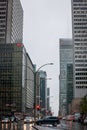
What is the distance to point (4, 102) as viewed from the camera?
563 ft

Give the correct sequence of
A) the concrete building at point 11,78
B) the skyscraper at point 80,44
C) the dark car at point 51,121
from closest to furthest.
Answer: the dark car at point 51,121 → the concrete building at point 11,78 → the skyscraper at point 80,44

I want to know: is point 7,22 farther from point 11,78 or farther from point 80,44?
point 80,44

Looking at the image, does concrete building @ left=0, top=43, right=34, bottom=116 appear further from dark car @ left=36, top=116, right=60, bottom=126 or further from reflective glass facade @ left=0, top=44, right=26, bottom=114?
dark car @ left=36, top=116, right=60, bottom=126

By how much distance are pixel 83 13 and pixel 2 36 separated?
50.2 m

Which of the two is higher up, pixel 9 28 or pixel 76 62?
pixel 9 28

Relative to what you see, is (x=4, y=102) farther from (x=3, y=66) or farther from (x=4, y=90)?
(x=3, y=66)

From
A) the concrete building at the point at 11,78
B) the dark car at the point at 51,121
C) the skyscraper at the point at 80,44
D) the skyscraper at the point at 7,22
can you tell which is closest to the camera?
the dark car at the point at 51,121

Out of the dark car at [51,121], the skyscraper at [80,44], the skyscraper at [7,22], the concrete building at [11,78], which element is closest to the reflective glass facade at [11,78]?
the concrete building at [11,78]

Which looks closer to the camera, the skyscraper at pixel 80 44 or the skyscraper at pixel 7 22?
the skyscraper at pixel 80 44

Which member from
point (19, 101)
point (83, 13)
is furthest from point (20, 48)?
point (83, 13)

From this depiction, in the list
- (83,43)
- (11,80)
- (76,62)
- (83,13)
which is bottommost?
(11,80)

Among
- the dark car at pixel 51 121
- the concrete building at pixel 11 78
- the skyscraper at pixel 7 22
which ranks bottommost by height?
the dark car at pixel 51 121

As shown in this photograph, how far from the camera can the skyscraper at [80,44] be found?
185m

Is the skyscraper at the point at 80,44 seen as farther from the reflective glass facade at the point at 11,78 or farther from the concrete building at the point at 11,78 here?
the reflective glass facade at the point at 11,78
